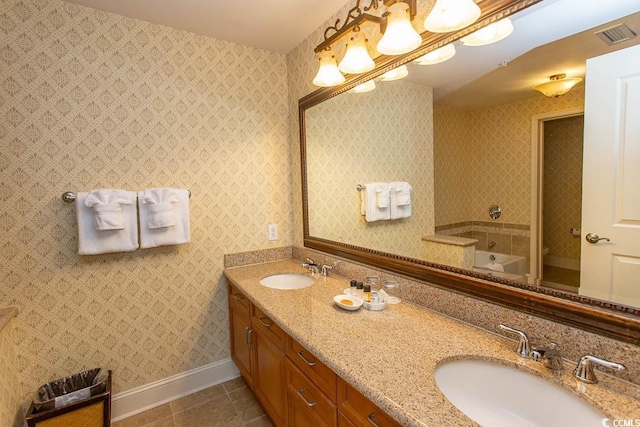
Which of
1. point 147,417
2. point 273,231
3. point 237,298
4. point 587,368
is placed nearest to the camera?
point 587,368

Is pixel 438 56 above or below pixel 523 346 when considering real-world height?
above

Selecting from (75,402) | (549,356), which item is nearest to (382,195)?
(549,356)

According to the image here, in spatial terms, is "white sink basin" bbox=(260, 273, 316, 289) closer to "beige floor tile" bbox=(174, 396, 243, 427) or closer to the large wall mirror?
the large wall mirror

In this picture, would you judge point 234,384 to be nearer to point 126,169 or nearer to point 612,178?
point 126,169

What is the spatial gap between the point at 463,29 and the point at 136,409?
2741 mm

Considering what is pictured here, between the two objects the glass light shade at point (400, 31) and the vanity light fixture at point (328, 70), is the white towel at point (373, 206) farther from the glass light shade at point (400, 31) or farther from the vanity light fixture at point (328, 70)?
the glass light shade at point (400, 31)

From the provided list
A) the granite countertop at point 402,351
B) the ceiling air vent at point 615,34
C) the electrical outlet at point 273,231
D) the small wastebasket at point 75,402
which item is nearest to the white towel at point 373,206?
the granite countertop at point 402,351

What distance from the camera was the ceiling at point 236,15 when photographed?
5.87ft

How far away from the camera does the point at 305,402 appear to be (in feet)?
4.25

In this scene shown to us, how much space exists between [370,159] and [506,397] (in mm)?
1259

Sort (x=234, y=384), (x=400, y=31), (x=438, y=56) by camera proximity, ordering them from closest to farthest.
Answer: (x=400, y=31) → (x=438, y=56) → (x=234, y=384)

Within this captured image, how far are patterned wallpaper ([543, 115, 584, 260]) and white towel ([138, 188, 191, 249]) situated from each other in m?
1.91

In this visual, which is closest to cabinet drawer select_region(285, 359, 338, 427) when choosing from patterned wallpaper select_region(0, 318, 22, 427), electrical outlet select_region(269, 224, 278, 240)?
electrical outlet select_region(269, 224, 278, 240)

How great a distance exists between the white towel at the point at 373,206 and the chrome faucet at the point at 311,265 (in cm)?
54
